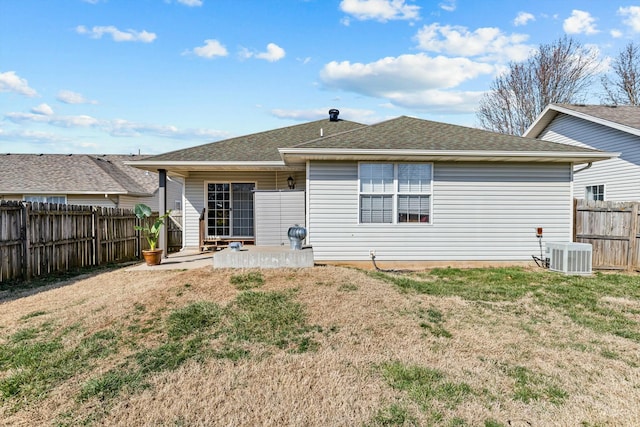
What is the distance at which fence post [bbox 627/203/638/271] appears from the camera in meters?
8.49

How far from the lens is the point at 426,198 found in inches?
332

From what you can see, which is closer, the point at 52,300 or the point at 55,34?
the point at 52,300

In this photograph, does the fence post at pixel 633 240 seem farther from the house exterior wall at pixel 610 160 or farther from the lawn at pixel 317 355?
the house exterior wall at pixel 610 160

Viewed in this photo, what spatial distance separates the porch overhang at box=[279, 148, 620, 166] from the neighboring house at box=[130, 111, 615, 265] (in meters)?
0.02

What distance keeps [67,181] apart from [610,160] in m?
21.3

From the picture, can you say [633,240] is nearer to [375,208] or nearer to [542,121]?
Answer: [375,208]

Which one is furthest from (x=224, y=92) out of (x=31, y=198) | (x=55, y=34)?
(x=31, y=198)

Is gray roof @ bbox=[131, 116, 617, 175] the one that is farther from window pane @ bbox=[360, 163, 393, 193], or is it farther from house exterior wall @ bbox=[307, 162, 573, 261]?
house exterior wall @ bbox=[307, 162, 573, 261]

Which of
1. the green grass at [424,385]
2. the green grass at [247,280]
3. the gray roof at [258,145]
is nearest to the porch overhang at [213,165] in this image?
the gray roof at [258,145]

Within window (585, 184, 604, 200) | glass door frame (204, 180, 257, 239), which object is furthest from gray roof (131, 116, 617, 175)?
window (585, 184, 604, 200)

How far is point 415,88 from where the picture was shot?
62.5ft

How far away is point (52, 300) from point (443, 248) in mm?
7652

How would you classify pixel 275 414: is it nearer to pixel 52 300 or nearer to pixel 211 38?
pixel 52 300

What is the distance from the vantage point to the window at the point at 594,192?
12125mm
